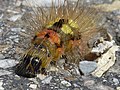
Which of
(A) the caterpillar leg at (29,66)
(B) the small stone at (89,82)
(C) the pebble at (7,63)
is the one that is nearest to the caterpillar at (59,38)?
(A) the caterpillar leg at (29,66)

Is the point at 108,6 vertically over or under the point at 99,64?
over

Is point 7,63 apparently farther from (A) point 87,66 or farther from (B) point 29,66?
(A) point 87,66

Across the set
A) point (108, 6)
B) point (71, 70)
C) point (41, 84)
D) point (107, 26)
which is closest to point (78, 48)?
point (71, 70)

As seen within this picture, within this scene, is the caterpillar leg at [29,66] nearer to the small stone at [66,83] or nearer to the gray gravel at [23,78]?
the gray gravel at [23,78]

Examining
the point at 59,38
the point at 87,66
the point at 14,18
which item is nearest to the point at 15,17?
the point at 14,18

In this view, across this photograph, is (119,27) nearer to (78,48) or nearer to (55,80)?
(78,48)

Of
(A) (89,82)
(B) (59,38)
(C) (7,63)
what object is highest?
(B) (59,38)
